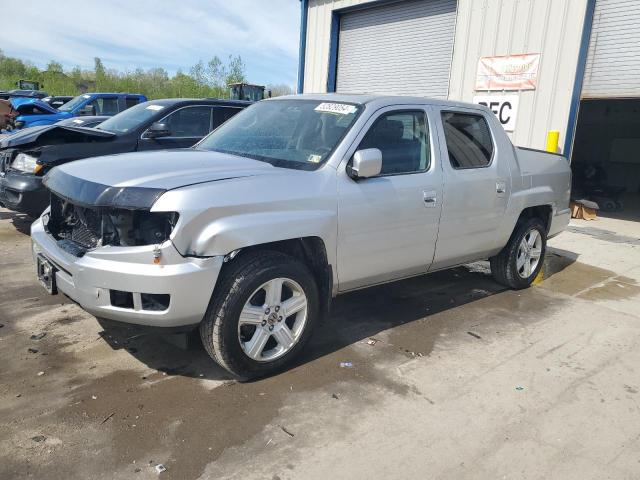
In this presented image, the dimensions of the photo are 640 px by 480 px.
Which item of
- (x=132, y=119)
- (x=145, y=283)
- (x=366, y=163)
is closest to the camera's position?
(x=145, y=283)

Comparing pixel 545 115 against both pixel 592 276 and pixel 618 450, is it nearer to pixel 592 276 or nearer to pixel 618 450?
pixel 592 276

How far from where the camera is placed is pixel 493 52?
10.1 metres

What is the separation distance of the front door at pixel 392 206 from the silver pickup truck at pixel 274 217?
0.4 inches

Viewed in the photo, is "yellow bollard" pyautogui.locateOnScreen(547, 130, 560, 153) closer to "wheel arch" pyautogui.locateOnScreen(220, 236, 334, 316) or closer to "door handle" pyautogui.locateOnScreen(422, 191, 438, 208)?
"door handle" pyautogui.locateOnScreen(422, 191, 438, 208)

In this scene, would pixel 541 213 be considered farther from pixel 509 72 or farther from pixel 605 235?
pixel 509 72

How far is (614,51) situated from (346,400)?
853 cm

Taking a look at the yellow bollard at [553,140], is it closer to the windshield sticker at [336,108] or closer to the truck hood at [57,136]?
the windshield sticker at [336,108]

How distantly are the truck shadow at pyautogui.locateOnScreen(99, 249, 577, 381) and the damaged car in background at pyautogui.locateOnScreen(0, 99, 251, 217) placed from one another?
287cm

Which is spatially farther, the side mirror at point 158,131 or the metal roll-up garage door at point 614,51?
the metal roll-up garage door at point 614,51

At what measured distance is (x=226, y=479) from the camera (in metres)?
2.38

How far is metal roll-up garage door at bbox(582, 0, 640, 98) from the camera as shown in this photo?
337 inches

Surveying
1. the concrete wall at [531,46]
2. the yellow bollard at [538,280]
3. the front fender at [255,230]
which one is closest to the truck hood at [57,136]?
the front fender at [255,230]

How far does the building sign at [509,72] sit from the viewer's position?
952 centimetres

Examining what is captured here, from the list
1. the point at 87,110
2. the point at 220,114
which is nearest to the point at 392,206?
the point at 220,114
